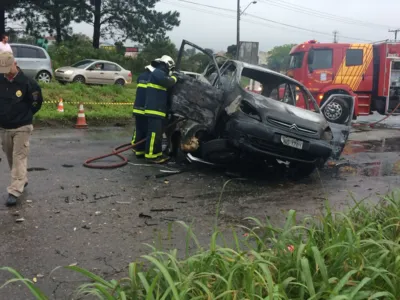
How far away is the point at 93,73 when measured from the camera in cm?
2139

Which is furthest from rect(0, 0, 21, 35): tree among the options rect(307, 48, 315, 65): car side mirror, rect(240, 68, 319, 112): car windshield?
rect(240, 68, 319, 112): car windshield

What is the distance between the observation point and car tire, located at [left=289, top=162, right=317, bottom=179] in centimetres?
728

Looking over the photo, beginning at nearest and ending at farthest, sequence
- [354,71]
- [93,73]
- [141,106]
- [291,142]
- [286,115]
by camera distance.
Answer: [291,142] < [286,115] < [141,106] < [354,71] < [93,73]

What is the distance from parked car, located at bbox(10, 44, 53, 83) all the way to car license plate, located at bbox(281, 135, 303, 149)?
42.4ft

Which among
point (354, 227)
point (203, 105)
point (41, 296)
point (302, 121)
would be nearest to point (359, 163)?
point (302, 121)

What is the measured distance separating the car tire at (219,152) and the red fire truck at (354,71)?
8.31 meters

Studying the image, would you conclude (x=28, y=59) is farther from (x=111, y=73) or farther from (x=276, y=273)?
(x=276, y=273)

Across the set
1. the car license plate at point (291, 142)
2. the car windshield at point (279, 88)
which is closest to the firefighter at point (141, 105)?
the car windshield at point (279, 88)

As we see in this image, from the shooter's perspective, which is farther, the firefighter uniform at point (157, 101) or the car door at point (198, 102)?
the firefighter uniform at point (157, 101)

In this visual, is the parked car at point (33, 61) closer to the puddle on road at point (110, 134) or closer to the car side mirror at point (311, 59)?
the puddle on road at point (110, 134)

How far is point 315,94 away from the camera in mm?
14969

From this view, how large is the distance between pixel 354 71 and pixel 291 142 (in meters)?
9.55

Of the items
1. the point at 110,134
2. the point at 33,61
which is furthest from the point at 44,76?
the point at 110,134

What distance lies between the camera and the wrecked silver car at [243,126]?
21.8 feet
